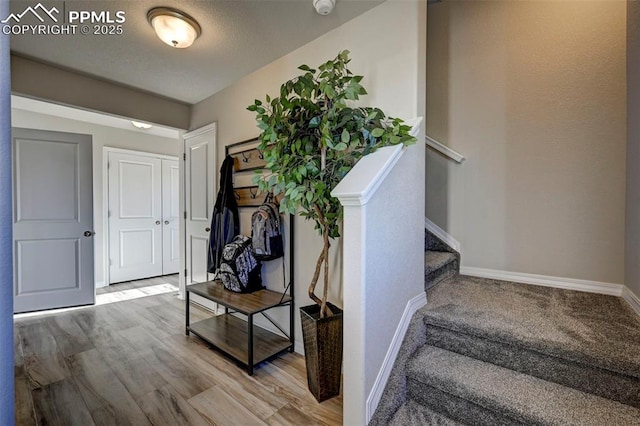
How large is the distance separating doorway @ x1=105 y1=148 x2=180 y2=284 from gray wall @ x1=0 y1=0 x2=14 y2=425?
365 centimetres

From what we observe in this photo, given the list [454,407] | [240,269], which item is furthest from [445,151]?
[240,269]

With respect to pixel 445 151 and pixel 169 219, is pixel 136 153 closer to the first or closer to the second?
pixel 169 219

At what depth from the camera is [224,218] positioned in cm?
278

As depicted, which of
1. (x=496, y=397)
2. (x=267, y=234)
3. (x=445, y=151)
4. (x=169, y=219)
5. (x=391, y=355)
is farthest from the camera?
(x=169, y=219)

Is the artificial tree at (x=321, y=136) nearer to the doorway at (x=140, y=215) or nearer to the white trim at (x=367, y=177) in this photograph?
the white trim at (x=367, y=177)

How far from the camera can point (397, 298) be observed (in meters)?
1.50

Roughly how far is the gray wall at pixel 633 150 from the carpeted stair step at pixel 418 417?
4.46ft

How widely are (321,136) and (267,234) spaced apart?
1.07m

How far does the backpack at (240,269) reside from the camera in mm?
2389

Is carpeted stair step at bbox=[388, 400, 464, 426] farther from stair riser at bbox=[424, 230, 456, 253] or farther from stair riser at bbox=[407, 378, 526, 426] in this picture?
stair riser at bbox=[424, 230, 456, 253]

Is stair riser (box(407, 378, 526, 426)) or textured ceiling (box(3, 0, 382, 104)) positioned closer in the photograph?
stair riser (box(407, 378, 526, 426))

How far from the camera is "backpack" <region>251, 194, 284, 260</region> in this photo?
7.63 feet

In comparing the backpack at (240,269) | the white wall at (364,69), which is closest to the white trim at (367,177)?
the white wall at (364,69)

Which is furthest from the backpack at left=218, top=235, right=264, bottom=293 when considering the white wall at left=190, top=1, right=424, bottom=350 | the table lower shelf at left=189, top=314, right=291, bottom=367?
the table lower shelf at left=189, top=314, right=291, bottom=367
